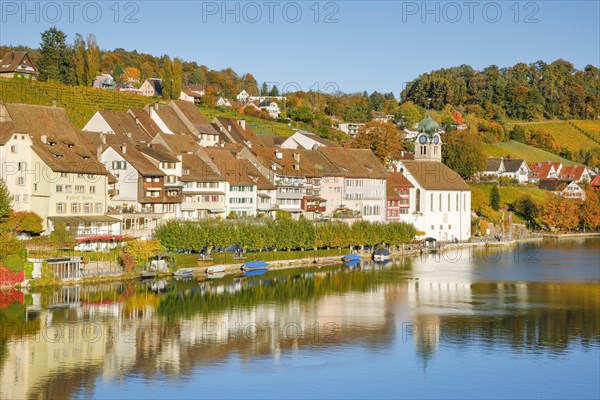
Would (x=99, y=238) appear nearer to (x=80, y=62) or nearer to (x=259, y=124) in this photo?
(x=80, y=62)

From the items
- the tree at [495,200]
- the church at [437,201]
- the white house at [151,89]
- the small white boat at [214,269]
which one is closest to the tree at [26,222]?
the small white boat at [214,269]

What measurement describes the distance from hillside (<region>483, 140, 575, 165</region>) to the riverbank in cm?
3909

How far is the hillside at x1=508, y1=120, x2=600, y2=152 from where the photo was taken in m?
165

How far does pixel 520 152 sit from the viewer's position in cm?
15138

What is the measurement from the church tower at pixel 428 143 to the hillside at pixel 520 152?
37.5 m

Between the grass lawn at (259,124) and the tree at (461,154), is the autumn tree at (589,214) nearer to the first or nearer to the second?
the tree at (461,154)

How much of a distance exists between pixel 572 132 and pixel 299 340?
136555 mm

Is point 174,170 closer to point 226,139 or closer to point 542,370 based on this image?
point 226,139

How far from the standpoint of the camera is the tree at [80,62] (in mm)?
103250

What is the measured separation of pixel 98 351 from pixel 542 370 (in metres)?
17.2

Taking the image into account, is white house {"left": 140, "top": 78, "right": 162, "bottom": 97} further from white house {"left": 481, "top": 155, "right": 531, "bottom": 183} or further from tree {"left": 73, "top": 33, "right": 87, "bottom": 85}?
white house {"left": 481, "top": 155, "right": 531, "bottom": 183}

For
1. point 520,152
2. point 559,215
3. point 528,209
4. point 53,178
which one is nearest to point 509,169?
point 520,152

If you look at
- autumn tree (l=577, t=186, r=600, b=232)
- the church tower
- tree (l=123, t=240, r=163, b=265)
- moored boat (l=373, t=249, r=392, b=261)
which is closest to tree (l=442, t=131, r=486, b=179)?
the church tower

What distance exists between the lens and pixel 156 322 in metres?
45.1
